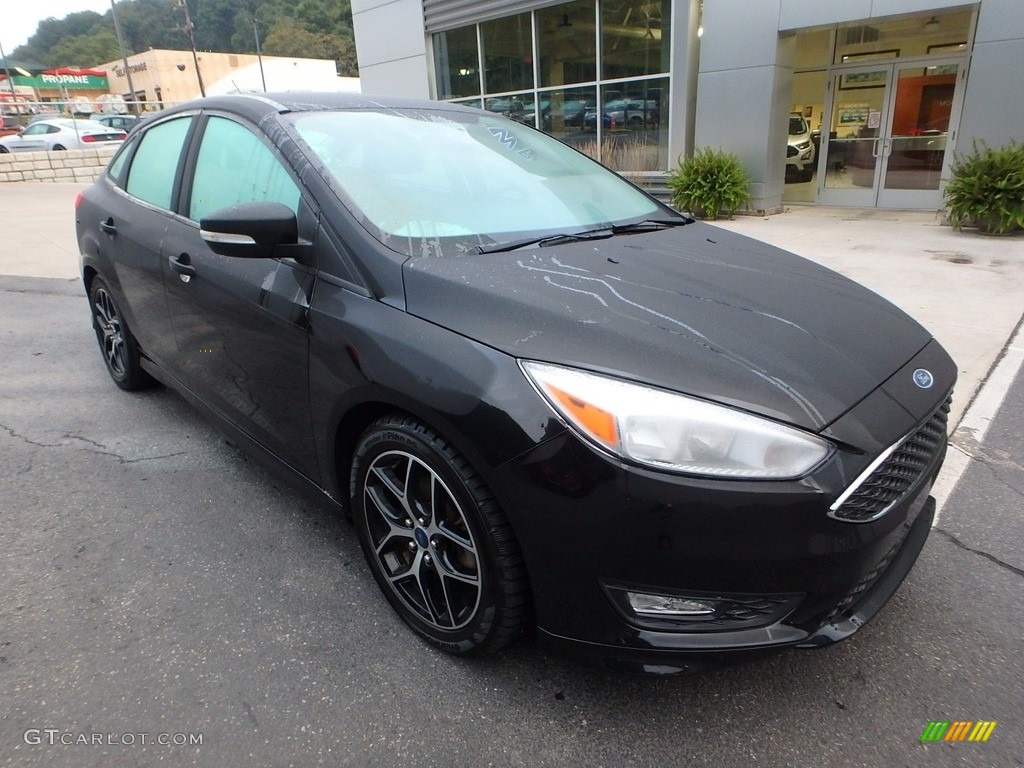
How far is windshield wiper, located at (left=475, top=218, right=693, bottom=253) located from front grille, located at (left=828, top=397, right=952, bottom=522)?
1242 millimetres

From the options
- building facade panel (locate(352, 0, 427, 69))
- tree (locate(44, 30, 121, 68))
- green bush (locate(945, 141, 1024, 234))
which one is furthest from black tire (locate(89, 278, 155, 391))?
tree (locate(44, 30, 121, 68))

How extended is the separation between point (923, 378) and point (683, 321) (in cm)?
75

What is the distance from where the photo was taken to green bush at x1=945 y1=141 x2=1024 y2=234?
8.30 m

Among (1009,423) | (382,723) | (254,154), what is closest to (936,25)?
(1009,423)

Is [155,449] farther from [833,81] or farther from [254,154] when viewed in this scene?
[833,81]

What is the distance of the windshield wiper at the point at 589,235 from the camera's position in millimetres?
2291

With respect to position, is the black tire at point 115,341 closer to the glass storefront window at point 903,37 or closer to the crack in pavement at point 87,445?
the crack in pavement at point 87,445

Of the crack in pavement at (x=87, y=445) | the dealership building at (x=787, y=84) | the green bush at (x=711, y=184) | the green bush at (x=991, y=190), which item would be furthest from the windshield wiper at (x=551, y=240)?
the dealership building at (x=787, y=84)

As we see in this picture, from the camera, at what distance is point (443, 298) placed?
6.38ft

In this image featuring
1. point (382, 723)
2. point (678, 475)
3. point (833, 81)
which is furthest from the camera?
point (833, 81)

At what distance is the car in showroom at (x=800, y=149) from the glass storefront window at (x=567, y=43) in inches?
150

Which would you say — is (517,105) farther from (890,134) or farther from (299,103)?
Answer: (299,103)

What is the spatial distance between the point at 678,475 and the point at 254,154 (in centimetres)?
207

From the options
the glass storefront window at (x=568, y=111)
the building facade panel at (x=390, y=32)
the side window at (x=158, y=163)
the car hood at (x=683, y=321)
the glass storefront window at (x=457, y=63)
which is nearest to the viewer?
the car hood at (x=683, y=321)
